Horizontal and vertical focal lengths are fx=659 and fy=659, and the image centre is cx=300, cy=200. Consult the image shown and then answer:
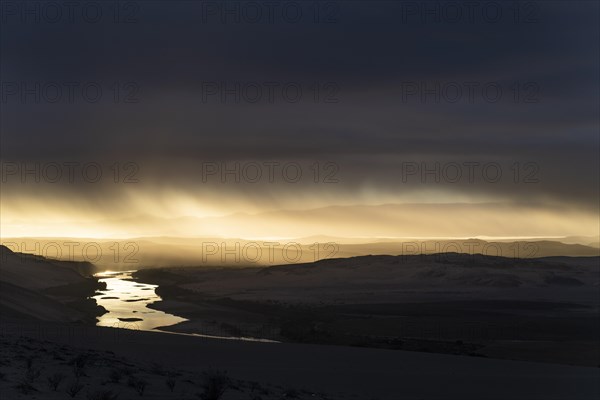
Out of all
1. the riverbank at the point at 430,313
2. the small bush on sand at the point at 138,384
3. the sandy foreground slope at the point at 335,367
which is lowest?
the riverbank at the point at 430,313

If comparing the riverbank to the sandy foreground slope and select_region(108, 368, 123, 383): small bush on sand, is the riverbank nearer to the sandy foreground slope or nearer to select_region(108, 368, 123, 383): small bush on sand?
the sandy foreground slope

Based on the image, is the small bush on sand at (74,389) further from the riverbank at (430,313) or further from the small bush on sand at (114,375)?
the riverbank at (430,313)

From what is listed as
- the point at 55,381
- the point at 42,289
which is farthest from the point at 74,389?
the point at 42,289

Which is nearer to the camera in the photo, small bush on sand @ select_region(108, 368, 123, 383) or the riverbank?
small bush on sand @ select_region(108, 368, 123, 383)

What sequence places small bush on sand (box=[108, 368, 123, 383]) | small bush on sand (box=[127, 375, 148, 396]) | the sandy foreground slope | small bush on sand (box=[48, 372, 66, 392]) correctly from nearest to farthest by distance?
small bush on sand (box=[48, 372, 66, 392])
small bush on sand (box=[127, 375, 148, 396])
small bush on sand (box=[108, 368, 123, 383])
the sandy foreground slope

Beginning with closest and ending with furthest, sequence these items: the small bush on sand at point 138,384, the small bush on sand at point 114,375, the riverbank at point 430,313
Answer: the small bush on sand at point 138,384 → the small bush on sand at point 114,375 → the riverbank at point 430,313

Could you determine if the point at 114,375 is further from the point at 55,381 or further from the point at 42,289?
the point at 42,289

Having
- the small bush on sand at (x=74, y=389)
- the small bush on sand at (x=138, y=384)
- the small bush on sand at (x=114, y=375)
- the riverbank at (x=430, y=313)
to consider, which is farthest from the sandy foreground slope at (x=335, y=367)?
the riverbank at (x=430, y=313)

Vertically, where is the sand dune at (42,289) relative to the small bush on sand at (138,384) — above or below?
below

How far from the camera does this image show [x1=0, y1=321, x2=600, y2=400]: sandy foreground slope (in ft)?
57.1

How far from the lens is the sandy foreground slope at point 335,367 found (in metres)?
17.4

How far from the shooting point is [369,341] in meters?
30.9

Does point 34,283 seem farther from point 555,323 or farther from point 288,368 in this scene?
point 288,368

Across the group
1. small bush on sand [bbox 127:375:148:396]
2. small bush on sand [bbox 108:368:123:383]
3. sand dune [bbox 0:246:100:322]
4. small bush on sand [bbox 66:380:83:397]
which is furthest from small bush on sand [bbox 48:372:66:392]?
sand dune [bbox 0:246:100:322]
